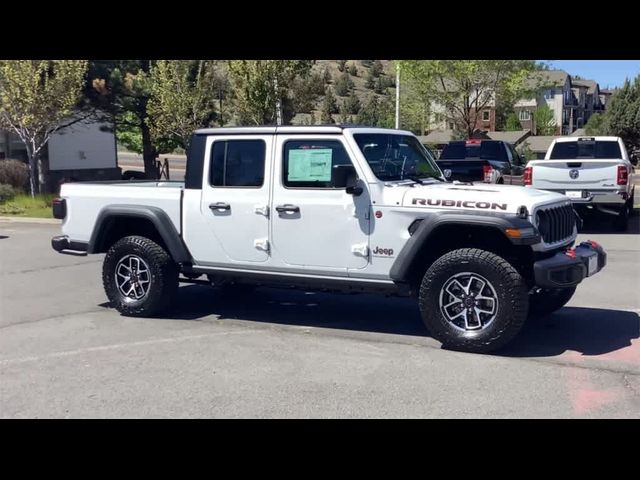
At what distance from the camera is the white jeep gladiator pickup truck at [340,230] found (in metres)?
6.35

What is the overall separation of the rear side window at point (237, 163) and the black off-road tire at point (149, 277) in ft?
3.20

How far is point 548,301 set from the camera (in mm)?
7582

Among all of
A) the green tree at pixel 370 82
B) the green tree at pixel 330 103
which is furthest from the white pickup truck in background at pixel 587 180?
the green tree at pixel 370 82

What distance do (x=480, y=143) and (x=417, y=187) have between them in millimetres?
12590

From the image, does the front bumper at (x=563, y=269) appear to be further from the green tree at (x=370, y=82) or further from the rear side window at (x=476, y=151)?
the green tree at (x=370, y=82)

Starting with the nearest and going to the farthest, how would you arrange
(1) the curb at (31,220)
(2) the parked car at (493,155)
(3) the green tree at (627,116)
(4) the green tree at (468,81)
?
(2) the parked car at (493,155), (1) the curb at (31,220), (4) the green tree at (468,81), (3) the green tree at (627,116)

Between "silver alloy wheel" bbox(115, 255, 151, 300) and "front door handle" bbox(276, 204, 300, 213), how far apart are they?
1.68 metres

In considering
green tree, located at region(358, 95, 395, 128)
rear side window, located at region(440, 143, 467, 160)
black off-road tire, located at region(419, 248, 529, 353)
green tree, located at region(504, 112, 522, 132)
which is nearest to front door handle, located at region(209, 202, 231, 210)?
black off-road tire, located at region(419, 248, 529, 353)

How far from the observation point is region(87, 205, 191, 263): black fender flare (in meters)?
7.64

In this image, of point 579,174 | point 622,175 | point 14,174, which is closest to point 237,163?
point 579,174

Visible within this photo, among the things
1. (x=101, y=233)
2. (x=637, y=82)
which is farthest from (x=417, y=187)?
(x=637, y=82)

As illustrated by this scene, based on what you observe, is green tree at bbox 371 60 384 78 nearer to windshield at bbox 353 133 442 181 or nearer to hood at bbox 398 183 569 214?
windshield at bbox 353 133 442 181

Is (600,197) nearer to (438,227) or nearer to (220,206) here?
(438,227)
